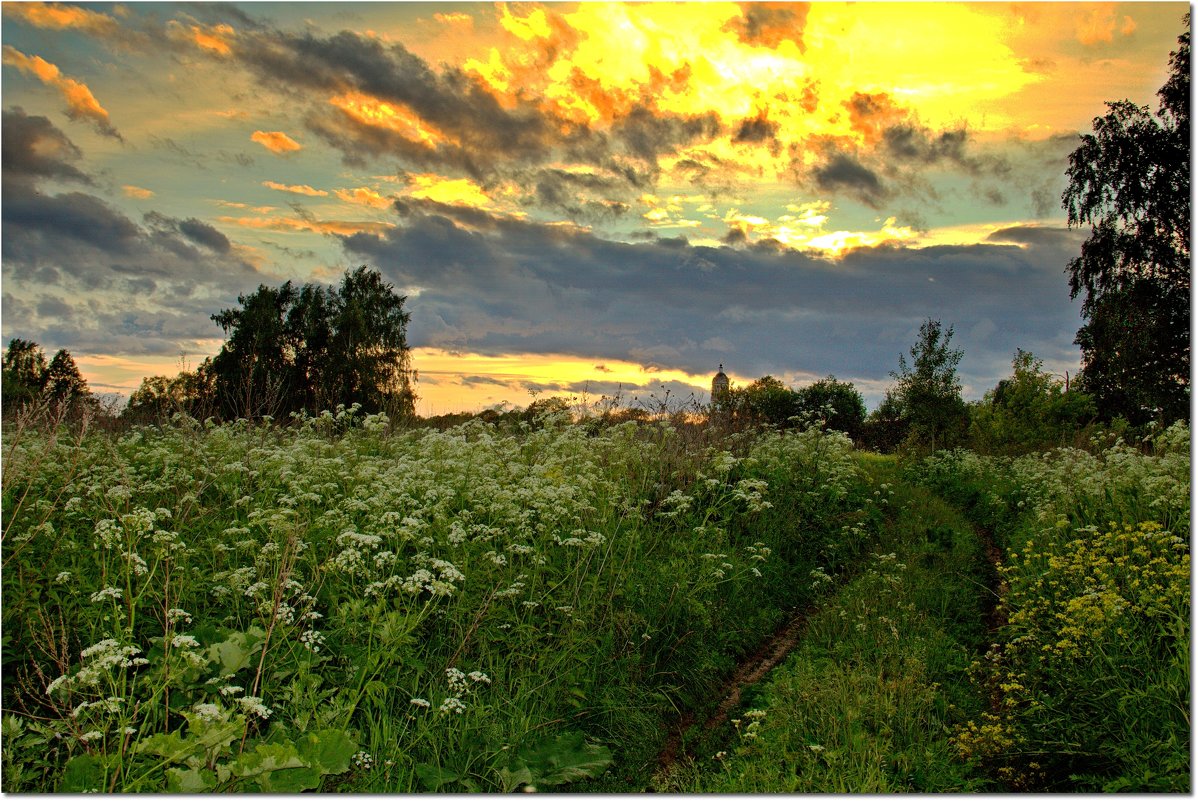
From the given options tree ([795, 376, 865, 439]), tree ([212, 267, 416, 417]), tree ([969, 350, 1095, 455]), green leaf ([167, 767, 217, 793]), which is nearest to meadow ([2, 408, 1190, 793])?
green leaf ([167, 767, 217, 793])

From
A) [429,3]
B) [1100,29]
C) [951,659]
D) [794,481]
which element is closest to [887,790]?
[951,659]

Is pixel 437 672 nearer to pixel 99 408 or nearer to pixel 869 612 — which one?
pixel 869 612

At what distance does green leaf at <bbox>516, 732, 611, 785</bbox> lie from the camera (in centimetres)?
458

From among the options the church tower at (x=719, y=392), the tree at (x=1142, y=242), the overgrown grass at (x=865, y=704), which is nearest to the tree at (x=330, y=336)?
the church tower at (x=719, y=392)

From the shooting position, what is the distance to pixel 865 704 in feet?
16.6

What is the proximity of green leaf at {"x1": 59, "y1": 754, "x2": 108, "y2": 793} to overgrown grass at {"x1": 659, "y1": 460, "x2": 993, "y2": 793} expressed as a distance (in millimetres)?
2963

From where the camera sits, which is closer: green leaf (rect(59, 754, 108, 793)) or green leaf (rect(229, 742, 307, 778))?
green leaf (rect(229, 742, 307, 778))

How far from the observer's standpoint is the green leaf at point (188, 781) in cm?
338

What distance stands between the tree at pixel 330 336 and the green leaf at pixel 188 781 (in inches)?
1165

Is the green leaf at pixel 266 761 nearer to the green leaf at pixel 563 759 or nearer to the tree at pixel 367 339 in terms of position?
the green leaf at pixel 563 759

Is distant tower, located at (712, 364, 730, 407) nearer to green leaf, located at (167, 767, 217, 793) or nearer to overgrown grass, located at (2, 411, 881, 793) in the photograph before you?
overgrown grass, located at (2, 411, 881, 793)

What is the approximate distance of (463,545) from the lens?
652 cm

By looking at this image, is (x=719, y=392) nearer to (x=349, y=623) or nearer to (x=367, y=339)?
(x=349, y=623)

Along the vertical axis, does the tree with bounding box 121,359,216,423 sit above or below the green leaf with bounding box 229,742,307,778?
above
